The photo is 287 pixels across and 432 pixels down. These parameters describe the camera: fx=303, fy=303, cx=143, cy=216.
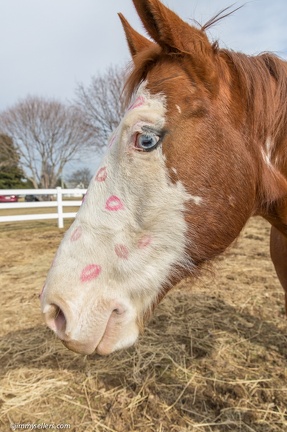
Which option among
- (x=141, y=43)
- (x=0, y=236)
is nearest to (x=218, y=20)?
(x=141, y=43)

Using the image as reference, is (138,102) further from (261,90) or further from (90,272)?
(90,272)

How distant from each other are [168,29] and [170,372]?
279 cm

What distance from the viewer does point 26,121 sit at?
91.1ft

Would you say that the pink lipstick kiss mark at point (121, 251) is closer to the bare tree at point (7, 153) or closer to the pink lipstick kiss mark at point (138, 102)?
the pink lipstick kiss mark at point (138, 102)

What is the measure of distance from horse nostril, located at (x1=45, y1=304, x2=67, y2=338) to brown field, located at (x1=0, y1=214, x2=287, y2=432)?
0.83m

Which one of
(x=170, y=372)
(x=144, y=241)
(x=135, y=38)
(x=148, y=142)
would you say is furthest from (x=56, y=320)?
(x=170, y=372)

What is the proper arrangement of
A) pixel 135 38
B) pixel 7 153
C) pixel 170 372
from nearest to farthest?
pixel 135 38
pixel 170 372
pixel 7 153

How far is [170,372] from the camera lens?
2891 millimetres

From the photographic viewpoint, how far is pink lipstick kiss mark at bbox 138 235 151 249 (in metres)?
1.45

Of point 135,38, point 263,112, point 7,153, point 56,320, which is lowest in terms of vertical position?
point 56,320

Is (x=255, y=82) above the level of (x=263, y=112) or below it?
above

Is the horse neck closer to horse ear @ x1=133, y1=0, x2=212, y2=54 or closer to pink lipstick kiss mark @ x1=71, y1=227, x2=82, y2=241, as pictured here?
horse ear @ x1=133, y1=0, x2=212, y2=54

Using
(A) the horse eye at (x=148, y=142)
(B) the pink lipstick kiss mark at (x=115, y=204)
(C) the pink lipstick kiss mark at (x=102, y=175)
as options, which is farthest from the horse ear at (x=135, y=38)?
(B) the pink lipstick kiss mark at (x=115, y=204)

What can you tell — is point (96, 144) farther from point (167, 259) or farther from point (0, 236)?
point (167, 259)
